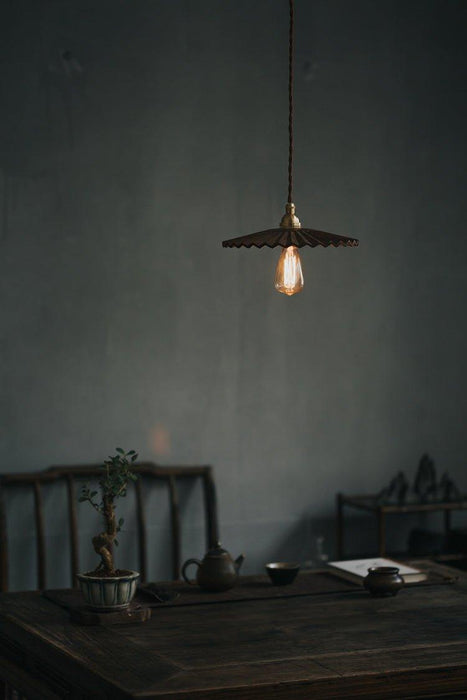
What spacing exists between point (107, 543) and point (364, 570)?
1.02 meters

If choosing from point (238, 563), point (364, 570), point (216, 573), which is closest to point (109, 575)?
point (216, 573)

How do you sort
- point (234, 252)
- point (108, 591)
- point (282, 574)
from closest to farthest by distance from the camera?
1. point (108, 591)
2. point (282, 574)
3. point (234, 252)

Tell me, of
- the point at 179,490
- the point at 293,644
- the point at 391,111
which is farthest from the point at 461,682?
the point at 391,111

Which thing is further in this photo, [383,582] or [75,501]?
[75,501]

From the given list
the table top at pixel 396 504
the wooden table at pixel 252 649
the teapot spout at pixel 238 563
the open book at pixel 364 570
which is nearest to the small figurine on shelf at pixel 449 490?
the table top at pixel 396 504

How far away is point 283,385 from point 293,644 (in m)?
2.36

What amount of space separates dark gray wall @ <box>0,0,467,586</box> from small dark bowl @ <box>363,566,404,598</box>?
1637mm

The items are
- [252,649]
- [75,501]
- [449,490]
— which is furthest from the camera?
[449,490]

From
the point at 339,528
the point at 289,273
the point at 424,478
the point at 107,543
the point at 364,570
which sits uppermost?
the point at 289,273

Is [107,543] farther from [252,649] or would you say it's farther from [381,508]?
[381,508]

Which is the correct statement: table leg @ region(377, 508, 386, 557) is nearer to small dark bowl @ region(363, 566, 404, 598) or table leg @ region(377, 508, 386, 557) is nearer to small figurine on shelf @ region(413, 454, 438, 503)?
small figurine on shelf @ region(413, 454, 438, 503)

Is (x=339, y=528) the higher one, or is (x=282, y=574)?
(x=282, y=574)

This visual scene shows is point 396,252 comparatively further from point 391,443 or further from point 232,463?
point 232,463

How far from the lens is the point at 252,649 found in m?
2.83
